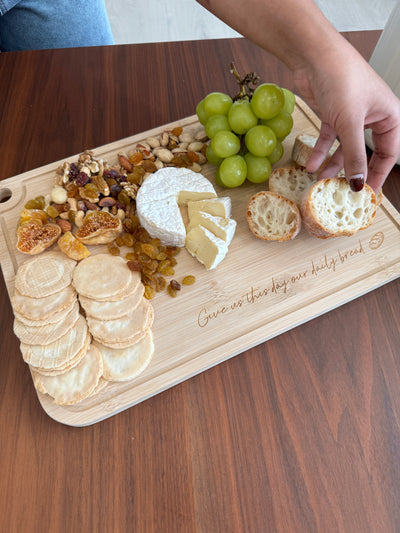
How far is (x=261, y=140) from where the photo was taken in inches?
50.3

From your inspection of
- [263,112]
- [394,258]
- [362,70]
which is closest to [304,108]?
[263,112]

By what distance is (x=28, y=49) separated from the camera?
1854mm

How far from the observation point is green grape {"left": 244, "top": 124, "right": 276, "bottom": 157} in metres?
1.28

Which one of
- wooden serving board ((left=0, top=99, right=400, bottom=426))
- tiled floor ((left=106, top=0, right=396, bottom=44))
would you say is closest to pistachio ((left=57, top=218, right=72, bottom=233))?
wooden serving board ((left=0, top=99, right=400, bottom=426))

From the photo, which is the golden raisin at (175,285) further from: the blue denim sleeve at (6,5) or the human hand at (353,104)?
the blue denim sleeve at (6,5)

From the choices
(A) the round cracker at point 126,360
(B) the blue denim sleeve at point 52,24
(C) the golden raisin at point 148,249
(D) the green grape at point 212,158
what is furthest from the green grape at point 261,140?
(B) the blue denim sleeve at point 52,24

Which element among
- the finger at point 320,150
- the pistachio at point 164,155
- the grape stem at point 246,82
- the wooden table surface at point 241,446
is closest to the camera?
the wooden table surface at point 241,446

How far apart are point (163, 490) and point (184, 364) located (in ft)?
1.04

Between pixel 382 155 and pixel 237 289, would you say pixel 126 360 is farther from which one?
pixel 382 155

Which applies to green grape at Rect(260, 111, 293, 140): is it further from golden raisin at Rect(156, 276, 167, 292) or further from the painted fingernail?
golden raisin at Rect(156, 276, 167, 292)

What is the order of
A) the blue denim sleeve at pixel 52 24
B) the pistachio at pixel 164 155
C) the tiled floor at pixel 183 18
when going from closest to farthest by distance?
the pistachio at pixel 164 155 → the blue denim sleeve at pixel 52 24 → the tiled floor at pixel 183 18

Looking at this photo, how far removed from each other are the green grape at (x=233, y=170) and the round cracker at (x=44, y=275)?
567 mm

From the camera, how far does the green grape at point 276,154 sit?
1.38 m

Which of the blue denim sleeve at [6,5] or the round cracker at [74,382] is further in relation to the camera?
the blue denim sleeve at [6,5]
